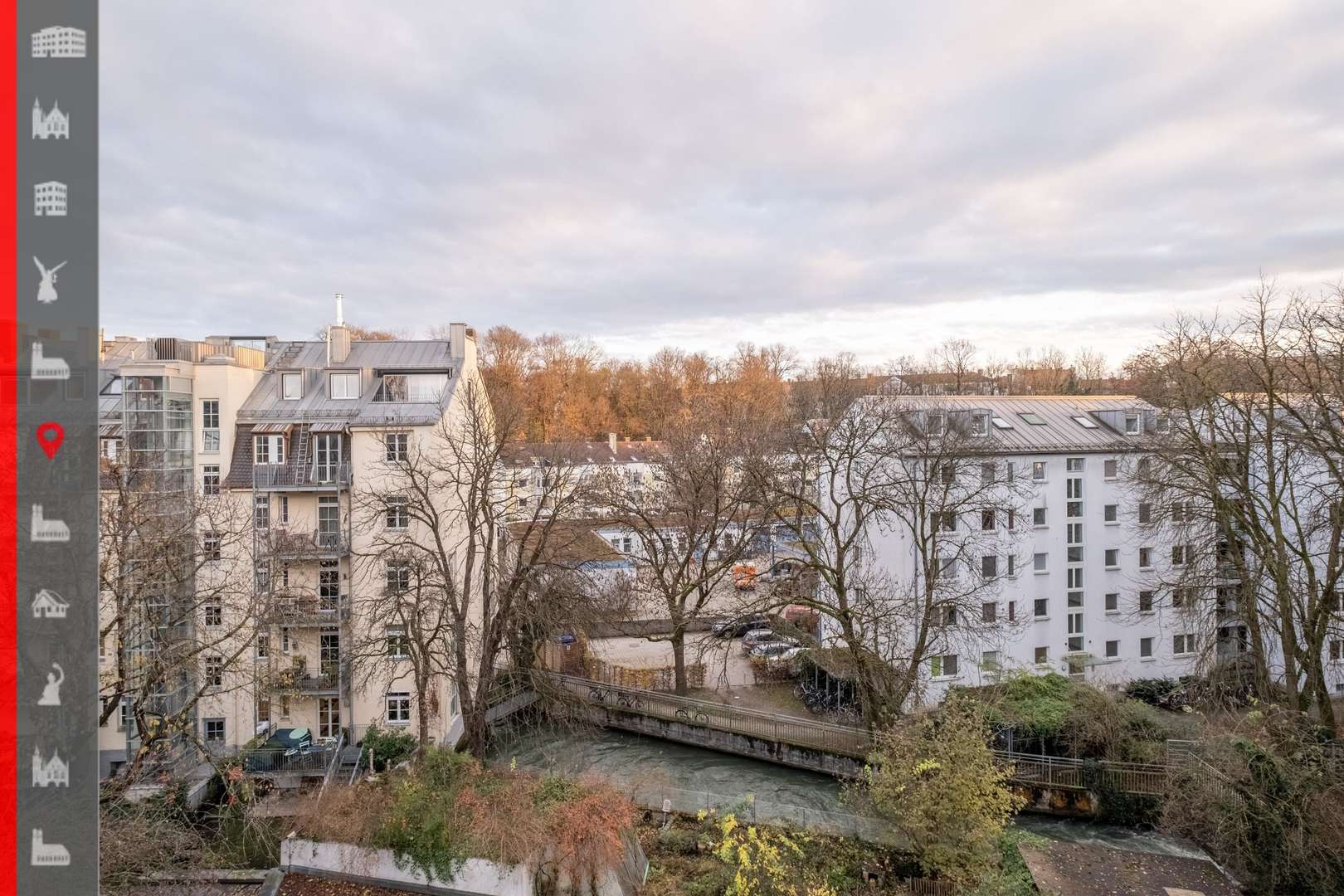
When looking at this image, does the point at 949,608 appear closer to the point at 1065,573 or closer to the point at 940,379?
the point at 1065,573

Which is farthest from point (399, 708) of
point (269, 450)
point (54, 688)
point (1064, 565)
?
point (1064, 565)

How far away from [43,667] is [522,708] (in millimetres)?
19116

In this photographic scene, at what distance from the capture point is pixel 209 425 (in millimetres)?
20438

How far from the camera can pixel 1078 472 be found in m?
25.0

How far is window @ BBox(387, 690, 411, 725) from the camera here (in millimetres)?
19938

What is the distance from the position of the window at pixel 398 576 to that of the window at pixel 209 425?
6.05 meters

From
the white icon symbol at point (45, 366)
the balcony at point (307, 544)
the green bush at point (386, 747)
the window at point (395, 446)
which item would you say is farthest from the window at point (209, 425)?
the white icon symbol at point (45, 366)

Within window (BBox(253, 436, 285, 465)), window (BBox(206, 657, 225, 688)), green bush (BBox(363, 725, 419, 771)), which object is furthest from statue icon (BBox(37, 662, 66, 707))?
window (BBox(253, 436, 285, 465))

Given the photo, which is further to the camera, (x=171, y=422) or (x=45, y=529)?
(x=171, y=422)

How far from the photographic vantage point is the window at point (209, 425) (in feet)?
66.9

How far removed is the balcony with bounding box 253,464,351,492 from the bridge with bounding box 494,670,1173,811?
22.9 ft

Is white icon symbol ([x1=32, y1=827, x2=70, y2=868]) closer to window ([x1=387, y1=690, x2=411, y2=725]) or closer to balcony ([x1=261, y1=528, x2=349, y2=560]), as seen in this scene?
balcony ([x1=261, y1=528, x2=349, y2=560])

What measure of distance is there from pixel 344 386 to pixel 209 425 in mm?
3567

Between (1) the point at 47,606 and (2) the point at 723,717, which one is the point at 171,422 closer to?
(2) the point at 723,717
